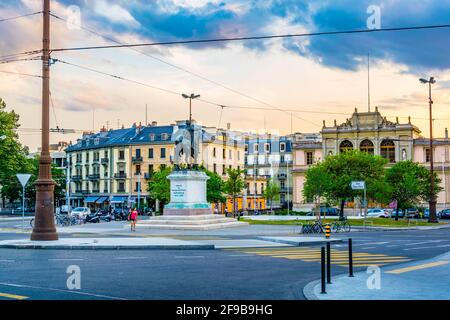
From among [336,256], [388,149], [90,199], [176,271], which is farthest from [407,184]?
[90,199]

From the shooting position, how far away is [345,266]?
2020cm

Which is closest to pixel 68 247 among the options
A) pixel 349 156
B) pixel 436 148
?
pixel 349 156

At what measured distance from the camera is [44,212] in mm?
29734

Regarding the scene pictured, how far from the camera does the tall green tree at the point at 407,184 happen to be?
6481cm

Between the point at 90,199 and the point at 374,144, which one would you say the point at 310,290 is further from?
the point at 90,199

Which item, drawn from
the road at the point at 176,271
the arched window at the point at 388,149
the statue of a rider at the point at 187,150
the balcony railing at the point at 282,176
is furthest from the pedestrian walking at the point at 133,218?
the balcony railing at the point at 282,176

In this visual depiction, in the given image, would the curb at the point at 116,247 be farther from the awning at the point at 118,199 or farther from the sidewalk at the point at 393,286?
the awning at the point at 118,199

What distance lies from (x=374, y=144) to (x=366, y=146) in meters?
1.51

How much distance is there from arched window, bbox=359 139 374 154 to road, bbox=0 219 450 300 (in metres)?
80.7

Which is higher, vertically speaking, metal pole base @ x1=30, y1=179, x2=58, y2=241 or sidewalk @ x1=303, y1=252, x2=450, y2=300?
metal pole base @ x1=30, y1=179, x2=58, y2=241

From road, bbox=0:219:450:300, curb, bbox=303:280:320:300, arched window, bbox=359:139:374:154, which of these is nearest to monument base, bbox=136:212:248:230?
road, bbox=0:219:450:300

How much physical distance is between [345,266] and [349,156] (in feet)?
166

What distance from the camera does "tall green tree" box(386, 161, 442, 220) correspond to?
64812mm

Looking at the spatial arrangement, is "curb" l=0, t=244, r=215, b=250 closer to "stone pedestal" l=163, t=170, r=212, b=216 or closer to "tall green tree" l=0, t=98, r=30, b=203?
"stone pedestal" l=163, t=170, r=212, b=216
